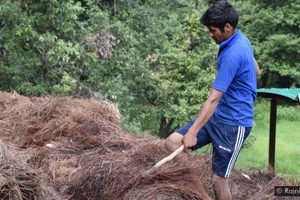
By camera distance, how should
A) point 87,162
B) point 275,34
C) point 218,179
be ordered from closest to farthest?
1. point 218,179
2. point 87,162
3. point 275,34

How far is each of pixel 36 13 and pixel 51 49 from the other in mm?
665

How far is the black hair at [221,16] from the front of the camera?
340 centimetres

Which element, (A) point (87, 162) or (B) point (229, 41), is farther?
(A) point (87, 162)

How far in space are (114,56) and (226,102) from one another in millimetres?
5682

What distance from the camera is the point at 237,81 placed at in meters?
3.42

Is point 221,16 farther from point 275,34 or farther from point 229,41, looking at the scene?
point 275,34

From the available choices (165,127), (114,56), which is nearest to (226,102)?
(114,56)

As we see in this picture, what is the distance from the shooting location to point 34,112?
5965 mm

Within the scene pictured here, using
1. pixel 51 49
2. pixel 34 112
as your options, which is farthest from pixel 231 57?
pixel 51 49

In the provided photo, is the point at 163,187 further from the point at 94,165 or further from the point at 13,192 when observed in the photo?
the point at 13,192

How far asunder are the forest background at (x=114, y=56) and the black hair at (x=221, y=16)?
3758 millimetres

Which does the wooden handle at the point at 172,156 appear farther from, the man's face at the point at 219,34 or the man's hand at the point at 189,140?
the man's face at the point at 219,34

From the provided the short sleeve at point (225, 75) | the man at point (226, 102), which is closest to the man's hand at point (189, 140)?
the man at point (226, 102)

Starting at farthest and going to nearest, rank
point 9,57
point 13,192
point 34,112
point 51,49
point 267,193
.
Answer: point 9,57 → point 51,49 → point 34,112 → point 267,193 → point 13,192
